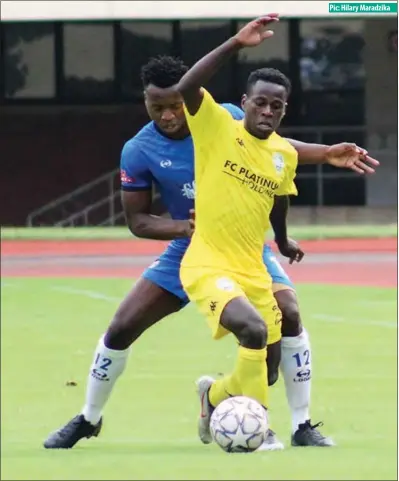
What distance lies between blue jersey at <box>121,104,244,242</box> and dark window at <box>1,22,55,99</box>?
2788cm

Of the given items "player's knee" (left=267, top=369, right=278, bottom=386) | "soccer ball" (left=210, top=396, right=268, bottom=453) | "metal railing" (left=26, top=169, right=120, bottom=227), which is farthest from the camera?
"metal railing" (left=26, top=169, right=120, bottom=227)

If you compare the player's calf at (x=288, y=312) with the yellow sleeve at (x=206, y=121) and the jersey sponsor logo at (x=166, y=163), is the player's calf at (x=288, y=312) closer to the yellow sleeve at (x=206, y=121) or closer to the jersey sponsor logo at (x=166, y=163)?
the jersey sponsor logo at (x=166, y=163)

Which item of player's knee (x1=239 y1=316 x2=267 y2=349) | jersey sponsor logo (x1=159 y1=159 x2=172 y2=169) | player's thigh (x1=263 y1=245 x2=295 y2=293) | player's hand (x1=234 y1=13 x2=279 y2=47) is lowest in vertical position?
player's knee (x1=239 y1=316 x2=267 y2=349)

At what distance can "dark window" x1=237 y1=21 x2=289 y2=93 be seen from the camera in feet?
120

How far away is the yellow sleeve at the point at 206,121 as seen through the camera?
8703 millimetres

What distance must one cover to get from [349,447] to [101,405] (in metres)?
1.64

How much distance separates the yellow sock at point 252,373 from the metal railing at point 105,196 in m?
25.4

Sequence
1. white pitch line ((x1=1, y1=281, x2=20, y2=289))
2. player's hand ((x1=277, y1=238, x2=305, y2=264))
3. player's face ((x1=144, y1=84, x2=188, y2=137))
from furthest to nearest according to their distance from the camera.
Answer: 1. white pitch line ((x1=1, y1=281, x2=20, y2=289))
2. player's hand ((x1=277, y1=238, x2=305, y2=264))
3. player's face ((x1=144, y1=84, x2=188, y2=137))

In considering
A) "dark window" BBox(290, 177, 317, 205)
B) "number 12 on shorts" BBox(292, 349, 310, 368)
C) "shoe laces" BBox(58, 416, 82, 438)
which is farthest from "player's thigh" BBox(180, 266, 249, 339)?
"dark window" BBox(290, 177, 317, 205)

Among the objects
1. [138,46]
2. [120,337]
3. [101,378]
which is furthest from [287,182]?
[138,46]

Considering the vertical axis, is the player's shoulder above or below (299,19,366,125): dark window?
below

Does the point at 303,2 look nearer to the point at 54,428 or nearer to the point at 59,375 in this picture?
the point at 59,375

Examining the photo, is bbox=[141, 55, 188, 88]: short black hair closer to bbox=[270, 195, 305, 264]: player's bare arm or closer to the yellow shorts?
bbox=[270, 195, 305, 264]: player's bare arm

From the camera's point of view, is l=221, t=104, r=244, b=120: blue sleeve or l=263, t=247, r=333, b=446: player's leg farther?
l=263, t=247, r=333, b=446: player's leg
